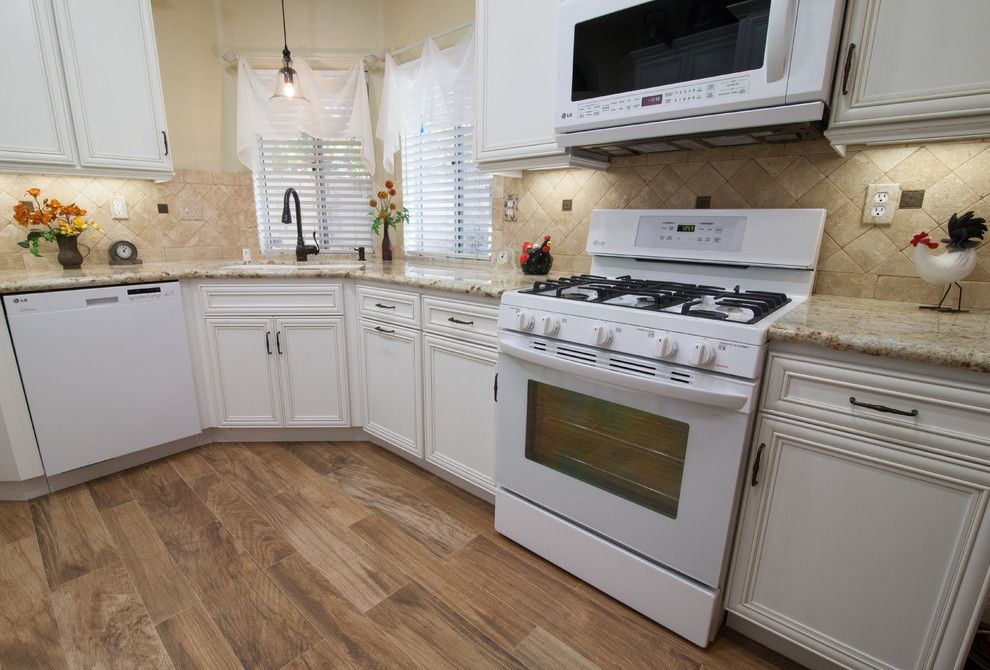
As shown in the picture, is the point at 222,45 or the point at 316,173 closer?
the point at 222,45

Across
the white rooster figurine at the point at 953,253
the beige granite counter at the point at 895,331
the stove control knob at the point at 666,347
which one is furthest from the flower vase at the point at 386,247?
the white rooster figurine at the point at 953,253

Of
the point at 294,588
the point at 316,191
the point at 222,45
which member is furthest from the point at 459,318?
the point at 222,45

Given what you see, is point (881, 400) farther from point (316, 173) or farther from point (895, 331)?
point (316, 173)

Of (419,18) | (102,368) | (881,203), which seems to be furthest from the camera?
(419,18)

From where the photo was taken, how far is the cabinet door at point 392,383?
2119 millimetres

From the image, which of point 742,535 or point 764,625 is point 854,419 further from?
point 764,625

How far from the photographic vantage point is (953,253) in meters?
Answer: 1.27

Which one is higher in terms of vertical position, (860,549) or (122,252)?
(122,252)

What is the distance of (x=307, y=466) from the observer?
2303 millimetres

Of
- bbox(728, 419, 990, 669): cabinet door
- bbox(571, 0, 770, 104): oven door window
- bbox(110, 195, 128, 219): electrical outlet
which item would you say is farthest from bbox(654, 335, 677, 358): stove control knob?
bbox(110, 195, 128, 219): electrical outlet

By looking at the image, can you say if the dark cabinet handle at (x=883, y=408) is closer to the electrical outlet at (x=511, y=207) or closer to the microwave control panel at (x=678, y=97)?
the microwave control panel at (x=678, y=97)

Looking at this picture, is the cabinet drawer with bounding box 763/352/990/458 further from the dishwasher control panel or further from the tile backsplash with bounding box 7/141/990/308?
the dishwasher control panel

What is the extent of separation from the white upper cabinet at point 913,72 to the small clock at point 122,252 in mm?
3239

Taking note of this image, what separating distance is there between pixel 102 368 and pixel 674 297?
7.81 ft
